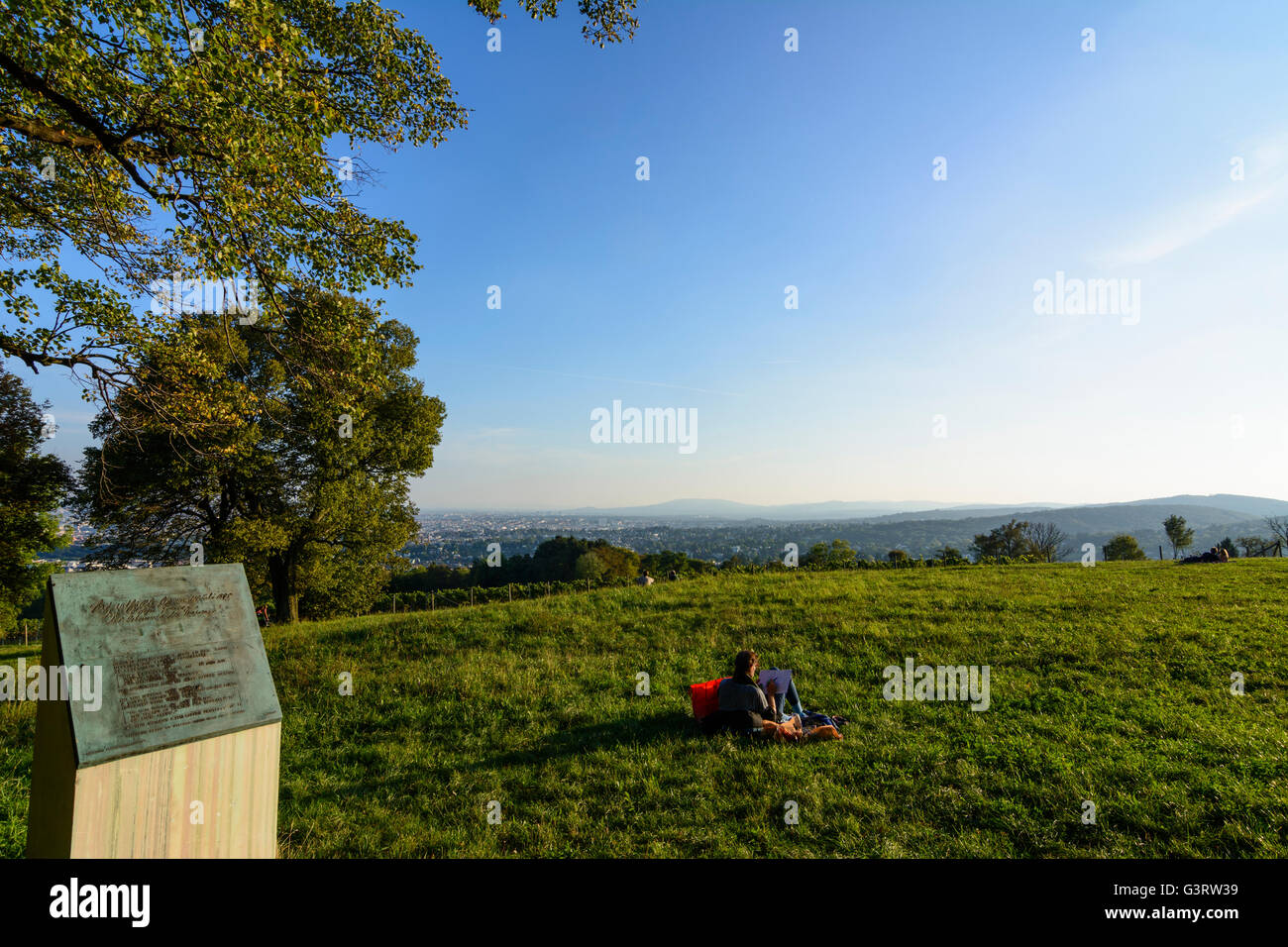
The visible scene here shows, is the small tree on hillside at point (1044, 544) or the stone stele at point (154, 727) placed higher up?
the stone stele at point (154, 727)

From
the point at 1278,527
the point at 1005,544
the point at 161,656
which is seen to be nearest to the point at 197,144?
the point at 161,656

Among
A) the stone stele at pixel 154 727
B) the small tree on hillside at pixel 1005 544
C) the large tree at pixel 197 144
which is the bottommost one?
the small tree on hillside at pixel 1005 544

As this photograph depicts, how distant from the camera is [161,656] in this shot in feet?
14.9

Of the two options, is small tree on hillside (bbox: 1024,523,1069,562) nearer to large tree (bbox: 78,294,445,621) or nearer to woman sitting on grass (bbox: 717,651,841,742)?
woman sitting on grass (bbox: 717,651,841,742)

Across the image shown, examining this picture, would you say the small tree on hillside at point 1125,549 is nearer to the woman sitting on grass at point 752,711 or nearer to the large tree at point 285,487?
the woman sitting on grass at point 752,711

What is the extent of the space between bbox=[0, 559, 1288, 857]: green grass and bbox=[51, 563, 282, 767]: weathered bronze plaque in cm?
199

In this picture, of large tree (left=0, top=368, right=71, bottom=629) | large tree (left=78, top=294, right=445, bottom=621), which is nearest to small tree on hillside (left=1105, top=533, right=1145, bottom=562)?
large tree (left=78, top=294, right=445, bottom=621)

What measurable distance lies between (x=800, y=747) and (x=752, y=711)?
0.80 metres

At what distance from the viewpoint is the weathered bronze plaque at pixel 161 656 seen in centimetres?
411

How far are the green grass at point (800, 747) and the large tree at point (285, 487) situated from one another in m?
8.83

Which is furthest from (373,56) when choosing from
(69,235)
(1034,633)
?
(1034,633)

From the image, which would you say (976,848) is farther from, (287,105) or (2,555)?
(2,555)

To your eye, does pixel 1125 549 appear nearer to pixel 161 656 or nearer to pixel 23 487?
pixel 161 656

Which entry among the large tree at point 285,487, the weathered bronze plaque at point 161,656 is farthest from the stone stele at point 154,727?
the large tree at point 285,487
